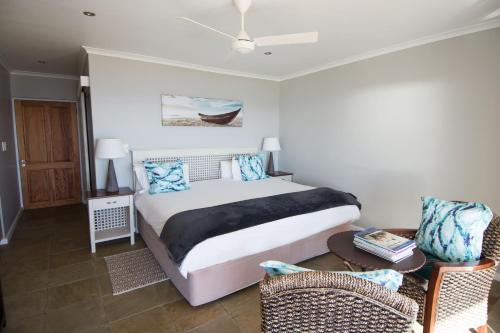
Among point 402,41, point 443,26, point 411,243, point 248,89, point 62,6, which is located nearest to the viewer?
point 411,243

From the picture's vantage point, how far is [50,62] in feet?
13.5

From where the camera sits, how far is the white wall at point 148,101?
11.8ft

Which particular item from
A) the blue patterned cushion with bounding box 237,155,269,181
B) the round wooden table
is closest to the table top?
the blue patterned cushion with bounding box 237,155,269,181

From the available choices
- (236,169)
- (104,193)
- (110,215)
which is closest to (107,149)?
(104,193)

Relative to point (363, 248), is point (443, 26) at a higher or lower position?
higher

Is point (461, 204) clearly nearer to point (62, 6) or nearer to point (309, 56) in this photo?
point (309, 56)

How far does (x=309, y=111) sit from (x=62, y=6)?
3.55 meters

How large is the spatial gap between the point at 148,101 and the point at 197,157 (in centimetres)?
112

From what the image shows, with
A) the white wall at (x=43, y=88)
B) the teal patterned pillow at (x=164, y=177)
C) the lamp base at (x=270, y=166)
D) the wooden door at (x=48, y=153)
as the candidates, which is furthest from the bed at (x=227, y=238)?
the white wall at (x=43, y=88)

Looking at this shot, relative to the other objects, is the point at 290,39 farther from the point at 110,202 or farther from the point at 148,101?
the point at 110,202

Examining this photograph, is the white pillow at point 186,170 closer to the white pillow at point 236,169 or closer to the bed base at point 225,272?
the white pillow at point 236,169

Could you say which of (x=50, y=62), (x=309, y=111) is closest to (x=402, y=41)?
(x=309, y=111)

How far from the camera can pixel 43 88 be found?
4.97m

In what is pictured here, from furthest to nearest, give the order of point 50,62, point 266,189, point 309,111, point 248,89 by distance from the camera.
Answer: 1. point 248,89
2. point 309,111
3. point 50,62
4. point 266,189
